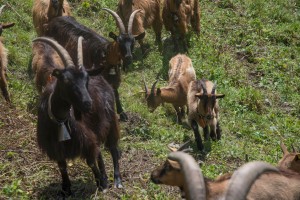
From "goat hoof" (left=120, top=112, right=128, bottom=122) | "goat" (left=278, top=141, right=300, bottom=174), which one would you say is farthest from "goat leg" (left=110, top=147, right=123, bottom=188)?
"goat" (left=278, top=141, right=300, bottom=174)

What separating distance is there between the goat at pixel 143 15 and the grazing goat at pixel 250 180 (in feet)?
19.8

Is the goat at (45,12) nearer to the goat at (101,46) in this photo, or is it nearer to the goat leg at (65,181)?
the goat at (101,46)

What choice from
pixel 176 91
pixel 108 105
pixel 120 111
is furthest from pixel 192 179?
pixel 176 91

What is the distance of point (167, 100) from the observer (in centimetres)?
960

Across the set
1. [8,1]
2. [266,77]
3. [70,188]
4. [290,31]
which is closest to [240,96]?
[266,77]

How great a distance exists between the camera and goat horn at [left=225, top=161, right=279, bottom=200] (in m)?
4.24

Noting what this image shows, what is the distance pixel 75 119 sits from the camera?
6.34 meters

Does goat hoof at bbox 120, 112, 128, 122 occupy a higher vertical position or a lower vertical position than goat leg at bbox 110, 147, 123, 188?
higher

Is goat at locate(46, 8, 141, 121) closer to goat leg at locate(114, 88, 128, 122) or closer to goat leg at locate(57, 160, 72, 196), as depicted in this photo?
goat leg at locate(114, 88, 128, 122)

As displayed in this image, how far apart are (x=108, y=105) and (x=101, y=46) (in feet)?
8.54

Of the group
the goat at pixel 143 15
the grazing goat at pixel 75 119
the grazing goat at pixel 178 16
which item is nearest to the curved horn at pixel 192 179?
the grazing goat at pixel 75 119

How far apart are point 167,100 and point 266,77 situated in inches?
123

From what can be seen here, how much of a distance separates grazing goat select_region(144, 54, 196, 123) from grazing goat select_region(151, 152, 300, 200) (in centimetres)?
354

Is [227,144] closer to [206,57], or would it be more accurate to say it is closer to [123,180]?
[123,180]
